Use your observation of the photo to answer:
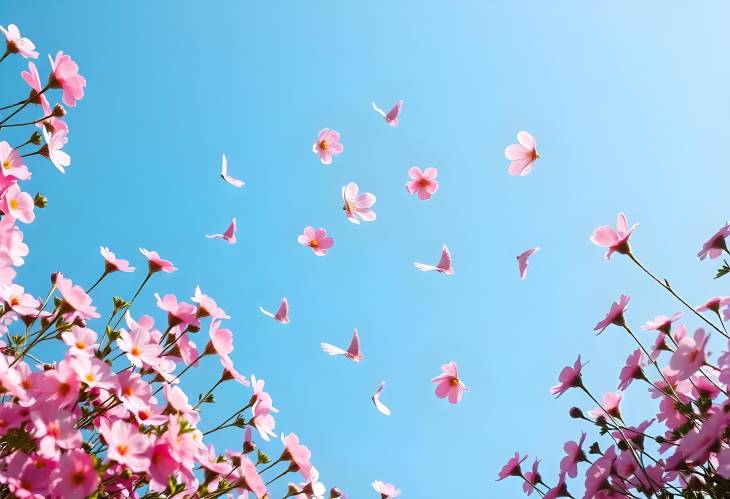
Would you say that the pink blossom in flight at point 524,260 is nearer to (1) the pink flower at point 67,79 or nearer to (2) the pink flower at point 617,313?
(2) the pink flower at point 617,313

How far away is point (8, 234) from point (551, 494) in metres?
3.01

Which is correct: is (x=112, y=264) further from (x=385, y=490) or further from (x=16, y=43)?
(x=385, y=490)

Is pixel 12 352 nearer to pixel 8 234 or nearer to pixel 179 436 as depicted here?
pixel 8 234

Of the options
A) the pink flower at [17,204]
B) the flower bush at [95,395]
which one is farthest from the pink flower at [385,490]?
the pink flower at [17,204]

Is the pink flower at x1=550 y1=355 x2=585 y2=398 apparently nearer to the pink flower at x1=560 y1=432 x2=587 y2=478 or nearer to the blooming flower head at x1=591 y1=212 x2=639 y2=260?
the pink flower at x1=560 y1=432 x2=587 y2=478

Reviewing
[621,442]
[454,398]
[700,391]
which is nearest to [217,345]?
[454,398]

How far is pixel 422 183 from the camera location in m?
5.27

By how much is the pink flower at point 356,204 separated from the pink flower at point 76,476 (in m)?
3.41

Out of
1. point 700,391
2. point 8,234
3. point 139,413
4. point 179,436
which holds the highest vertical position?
point 8,234

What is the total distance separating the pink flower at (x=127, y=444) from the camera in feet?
6.03

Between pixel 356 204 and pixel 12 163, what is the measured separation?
303cm

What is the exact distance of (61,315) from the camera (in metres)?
2.59

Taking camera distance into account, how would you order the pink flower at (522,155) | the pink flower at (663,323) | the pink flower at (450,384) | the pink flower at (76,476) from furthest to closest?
the pink flower at (522,155) → the pink flower at (450,384) → the pink flower at (663,323) → the pink flower at (76,476)

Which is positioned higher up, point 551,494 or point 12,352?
point 12,352
